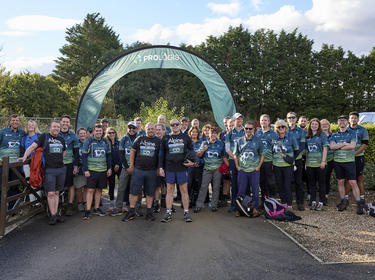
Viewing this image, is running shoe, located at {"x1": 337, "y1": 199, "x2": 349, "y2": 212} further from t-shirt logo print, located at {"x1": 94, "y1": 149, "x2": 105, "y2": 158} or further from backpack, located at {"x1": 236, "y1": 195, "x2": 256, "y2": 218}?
t-shirt logo print, located at {"x1": 94, "y1": 149, "x2": 105, "y2": 158}

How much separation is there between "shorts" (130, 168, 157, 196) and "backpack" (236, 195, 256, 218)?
5.94ft

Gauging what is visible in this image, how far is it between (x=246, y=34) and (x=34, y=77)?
77.6ft

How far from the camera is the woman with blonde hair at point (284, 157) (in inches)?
256

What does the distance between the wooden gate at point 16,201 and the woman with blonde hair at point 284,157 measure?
16.6 feet

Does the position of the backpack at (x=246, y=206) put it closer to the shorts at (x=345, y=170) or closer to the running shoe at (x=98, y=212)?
the shorts at (x=345, y=170)

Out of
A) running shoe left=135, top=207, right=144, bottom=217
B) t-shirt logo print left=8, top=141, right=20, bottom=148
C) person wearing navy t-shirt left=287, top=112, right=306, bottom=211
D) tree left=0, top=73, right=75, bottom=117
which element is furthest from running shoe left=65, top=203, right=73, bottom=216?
tree left=0, top=73, right=75, bottom=117

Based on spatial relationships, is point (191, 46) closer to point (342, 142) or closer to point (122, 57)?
point (122, 57)

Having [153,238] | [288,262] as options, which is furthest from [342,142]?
[153,238]

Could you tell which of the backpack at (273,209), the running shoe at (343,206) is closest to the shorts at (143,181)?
the backpack at (273,209)

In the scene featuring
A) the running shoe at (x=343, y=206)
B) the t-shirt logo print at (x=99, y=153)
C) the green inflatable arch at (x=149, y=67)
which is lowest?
the running shoe at (x=343, y=206)

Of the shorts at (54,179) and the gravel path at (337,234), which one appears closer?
the gravel path at (337,234)

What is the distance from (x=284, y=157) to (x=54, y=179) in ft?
15.2

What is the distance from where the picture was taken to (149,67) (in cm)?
999

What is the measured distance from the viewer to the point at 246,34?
35500mm
